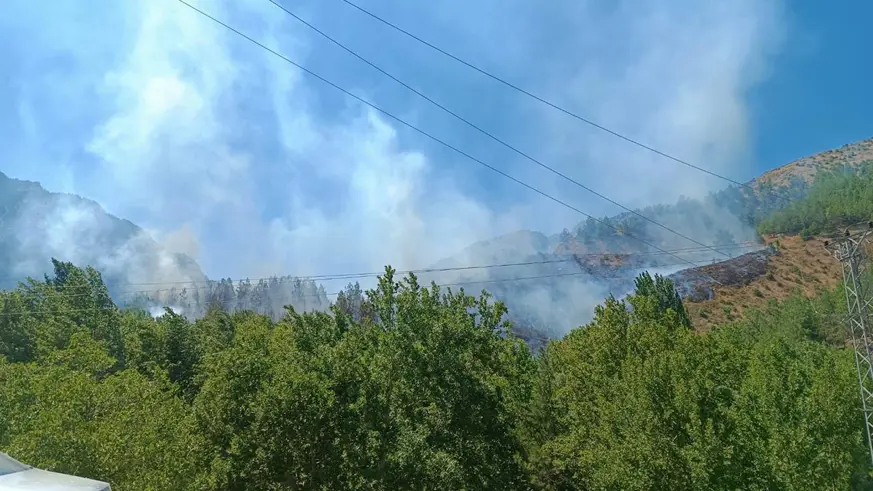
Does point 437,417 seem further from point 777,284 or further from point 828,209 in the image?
point 828,209

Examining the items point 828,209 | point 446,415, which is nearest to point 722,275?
point 828,209

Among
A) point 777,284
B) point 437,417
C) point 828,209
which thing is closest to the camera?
point 437,417

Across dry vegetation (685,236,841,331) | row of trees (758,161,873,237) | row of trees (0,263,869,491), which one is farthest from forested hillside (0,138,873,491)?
row of trees (758,161,873,237)

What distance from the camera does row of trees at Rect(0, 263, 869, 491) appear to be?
22844mm

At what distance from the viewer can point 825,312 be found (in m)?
85.9

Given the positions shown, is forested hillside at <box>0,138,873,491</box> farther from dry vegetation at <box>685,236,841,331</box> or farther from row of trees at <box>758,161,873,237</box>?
row of trees at <box>758,161,873,237</box>

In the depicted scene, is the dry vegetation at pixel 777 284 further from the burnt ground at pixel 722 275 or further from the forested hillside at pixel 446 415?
the forested hillside at pixel 446 415

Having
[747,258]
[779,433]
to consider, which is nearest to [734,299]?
[747,258]

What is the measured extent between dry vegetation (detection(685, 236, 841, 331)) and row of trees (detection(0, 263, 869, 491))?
359 ft

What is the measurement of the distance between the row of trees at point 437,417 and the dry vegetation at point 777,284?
359ft

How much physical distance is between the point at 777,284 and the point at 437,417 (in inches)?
5850

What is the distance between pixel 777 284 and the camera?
150125 mm

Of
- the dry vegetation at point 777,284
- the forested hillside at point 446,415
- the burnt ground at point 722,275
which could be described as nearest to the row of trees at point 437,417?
the forested hillside at point 446,415

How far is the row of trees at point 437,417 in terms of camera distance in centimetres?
2284
